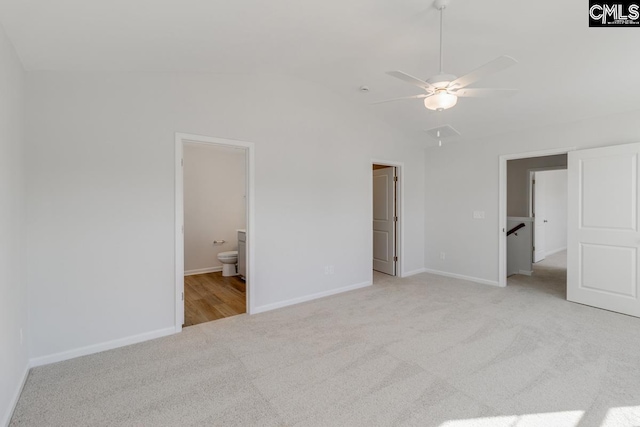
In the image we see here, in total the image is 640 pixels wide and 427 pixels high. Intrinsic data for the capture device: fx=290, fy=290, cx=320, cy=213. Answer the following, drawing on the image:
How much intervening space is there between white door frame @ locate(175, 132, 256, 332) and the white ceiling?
718 millimetres

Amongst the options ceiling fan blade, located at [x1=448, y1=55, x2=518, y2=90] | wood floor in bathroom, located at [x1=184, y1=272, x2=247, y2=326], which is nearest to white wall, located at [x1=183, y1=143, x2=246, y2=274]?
wood floor in bathroom, located at [x1=184, y1=272, x2=247, y2=326]

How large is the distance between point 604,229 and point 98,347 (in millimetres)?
5570

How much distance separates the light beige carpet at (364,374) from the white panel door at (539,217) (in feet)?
11.4

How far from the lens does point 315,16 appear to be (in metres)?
2.30

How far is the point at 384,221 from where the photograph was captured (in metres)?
5.41

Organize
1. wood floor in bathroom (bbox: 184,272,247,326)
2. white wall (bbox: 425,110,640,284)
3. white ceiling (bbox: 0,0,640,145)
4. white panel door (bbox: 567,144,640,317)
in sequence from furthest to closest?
white wall (bbox: 425,110,640,284)
wood floor in bathroom (bbox: 184,272,247,326)
white panel door (bbox: 567,144,640,317)
white ceiling (bbox: 0,0,640,145)

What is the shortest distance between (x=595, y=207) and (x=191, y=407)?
472cm

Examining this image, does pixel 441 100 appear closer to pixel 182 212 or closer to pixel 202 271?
pixel 182 212

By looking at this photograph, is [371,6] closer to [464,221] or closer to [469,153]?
[469,153]

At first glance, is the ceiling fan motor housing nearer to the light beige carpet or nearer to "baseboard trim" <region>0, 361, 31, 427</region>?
the light beige carpet

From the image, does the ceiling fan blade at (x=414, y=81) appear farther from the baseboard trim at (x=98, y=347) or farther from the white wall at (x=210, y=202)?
the white wall at (x=210, y=202)

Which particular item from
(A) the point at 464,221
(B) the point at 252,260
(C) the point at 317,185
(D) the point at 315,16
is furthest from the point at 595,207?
(B) the point at 252,260

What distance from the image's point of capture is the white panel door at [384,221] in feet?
17.1

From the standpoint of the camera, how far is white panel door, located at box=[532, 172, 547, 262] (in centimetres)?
628
